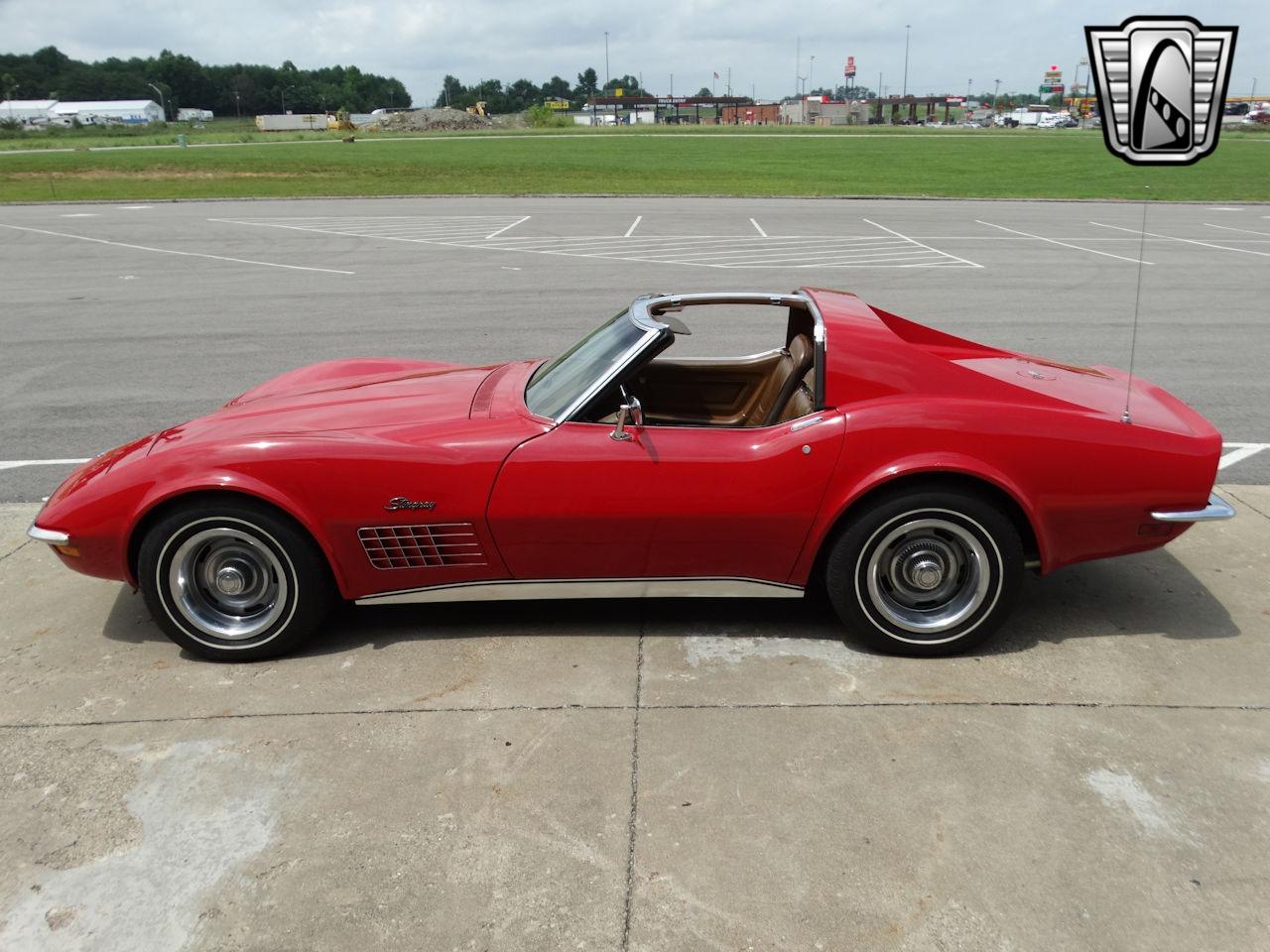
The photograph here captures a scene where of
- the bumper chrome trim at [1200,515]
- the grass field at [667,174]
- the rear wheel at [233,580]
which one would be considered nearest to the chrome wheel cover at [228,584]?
the rear wheel at [233,580]

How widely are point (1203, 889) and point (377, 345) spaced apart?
817cm

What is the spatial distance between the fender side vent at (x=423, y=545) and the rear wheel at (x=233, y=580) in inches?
8.9

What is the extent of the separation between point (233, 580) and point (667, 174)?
106ft

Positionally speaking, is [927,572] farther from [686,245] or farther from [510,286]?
[686,245]

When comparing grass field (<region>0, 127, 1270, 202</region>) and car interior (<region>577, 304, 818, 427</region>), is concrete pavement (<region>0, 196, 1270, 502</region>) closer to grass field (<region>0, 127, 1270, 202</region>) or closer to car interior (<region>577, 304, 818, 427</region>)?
car interior (<region>577, 304, 818, 427</region>)

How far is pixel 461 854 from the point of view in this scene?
2.80 meters

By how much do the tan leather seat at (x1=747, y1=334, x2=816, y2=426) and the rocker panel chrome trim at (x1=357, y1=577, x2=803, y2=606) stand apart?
0.62 m

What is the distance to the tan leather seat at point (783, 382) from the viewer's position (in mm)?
4004

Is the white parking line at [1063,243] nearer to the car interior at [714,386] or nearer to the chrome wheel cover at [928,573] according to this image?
the car interior at [714,386]

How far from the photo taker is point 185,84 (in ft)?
534

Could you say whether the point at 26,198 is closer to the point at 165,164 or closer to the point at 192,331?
the point at 165,164

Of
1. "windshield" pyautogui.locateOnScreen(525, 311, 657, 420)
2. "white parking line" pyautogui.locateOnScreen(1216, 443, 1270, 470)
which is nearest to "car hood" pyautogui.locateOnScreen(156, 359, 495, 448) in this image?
"windshield" pyautogui.locateOnScreen(525, 311, 657, 420)

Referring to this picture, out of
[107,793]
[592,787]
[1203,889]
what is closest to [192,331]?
[107,793]

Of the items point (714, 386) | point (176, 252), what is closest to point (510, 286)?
point (176, 252)
